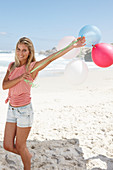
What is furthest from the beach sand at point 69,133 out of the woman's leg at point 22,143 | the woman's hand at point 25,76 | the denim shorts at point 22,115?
the woman's hand at point 25,76

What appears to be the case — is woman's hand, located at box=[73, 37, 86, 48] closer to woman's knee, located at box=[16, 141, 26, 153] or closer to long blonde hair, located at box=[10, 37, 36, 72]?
long blonde hair, located at box=[10, 37, 36, 72]

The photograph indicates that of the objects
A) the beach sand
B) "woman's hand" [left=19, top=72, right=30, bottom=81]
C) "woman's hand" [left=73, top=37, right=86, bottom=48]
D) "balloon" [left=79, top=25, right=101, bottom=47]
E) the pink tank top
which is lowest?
the beach sand

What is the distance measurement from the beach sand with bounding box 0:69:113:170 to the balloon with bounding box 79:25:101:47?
1.54 m

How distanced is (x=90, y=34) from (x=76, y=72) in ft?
1.57

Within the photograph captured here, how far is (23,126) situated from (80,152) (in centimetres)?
130

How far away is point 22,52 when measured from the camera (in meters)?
2.03

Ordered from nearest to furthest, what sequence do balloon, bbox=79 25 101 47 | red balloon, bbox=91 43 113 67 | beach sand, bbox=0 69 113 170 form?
red balloon, bbox=91 43 113 67 < balloon, bbox=79 25 101 47 < beach sand, bbox=0 69 113 170

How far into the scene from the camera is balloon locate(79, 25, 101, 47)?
7.55 feet

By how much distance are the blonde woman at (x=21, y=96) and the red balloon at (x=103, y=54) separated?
0.76 feet

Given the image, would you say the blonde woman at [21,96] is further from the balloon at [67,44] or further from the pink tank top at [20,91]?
the balloon at [67,44]

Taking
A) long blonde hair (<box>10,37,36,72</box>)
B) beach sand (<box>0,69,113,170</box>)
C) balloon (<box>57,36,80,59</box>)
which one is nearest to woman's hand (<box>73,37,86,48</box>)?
balloon (<box>57,36,80,59</box>)

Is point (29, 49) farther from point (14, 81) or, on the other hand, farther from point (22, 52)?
point (14, 81)

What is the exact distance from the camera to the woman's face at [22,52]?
6.63 feet

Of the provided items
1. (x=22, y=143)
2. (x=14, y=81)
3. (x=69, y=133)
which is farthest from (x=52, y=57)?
(x=69, y=133)
